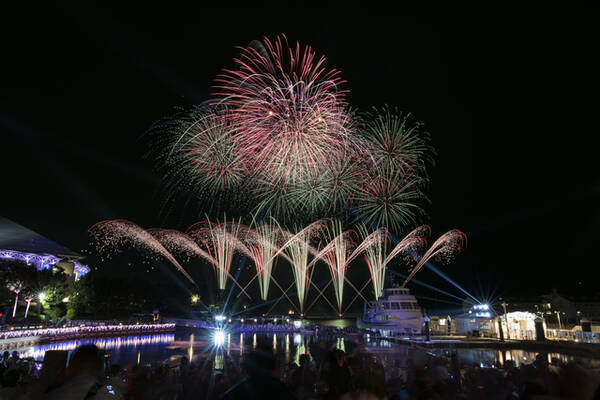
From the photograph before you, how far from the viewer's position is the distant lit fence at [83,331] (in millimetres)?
33200

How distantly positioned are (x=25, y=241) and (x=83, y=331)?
46439 mm

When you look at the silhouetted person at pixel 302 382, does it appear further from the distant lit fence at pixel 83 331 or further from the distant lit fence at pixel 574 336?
the distant lit fence at pixel 83 331

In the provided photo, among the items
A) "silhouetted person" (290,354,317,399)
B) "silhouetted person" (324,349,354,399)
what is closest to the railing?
"silhouetted person" (290,354,317,399)

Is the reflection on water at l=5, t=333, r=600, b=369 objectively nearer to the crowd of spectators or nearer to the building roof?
the crowd of spectators

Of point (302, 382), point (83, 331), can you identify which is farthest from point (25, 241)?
point (302, 382)

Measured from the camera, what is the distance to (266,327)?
6009 cm

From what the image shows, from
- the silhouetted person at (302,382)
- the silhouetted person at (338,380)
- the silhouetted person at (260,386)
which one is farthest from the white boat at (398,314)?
the silhouetted person at (260,386)

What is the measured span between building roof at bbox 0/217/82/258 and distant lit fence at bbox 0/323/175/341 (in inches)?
1378

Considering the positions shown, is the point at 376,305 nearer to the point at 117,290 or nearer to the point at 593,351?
the point at 593,351

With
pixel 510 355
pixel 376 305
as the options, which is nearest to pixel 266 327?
pixel 376 305

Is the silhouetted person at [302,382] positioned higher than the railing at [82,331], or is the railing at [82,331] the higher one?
the silhouetted person at [302,382]

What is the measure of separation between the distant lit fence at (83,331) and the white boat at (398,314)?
33783mm

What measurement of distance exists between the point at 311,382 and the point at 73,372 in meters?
5.96

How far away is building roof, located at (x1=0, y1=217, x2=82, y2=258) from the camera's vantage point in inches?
2735
